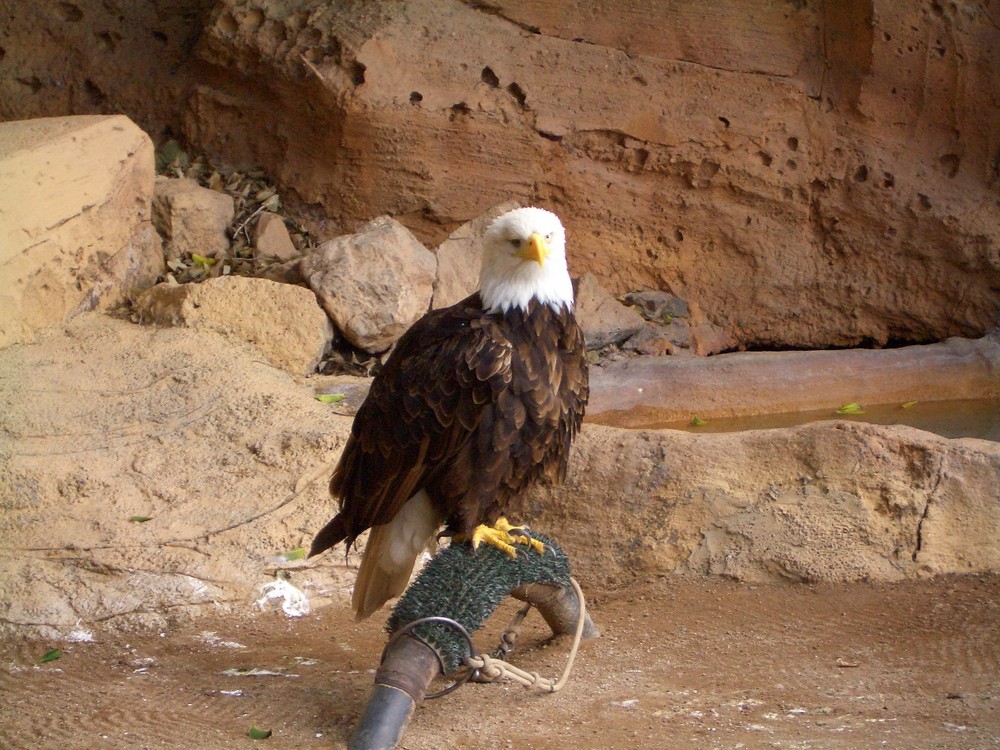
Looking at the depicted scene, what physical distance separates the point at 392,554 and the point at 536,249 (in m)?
1.02

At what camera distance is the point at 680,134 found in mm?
6664

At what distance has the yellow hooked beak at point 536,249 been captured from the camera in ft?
10.1

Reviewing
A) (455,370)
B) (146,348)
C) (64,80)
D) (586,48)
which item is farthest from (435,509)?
(64,80)

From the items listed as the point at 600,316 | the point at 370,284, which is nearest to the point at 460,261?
the point at 370,284

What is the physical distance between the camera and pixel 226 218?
6.20 meters

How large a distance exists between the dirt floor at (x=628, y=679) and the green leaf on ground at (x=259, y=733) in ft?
0.06

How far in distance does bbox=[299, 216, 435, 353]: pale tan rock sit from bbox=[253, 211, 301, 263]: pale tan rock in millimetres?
571

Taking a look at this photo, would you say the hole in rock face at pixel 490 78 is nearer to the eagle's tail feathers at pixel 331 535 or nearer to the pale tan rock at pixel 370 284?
the pale tan rock at pixel 370 284

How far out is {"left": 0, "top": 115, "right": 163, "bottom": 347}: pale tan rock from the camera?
4.60 metres

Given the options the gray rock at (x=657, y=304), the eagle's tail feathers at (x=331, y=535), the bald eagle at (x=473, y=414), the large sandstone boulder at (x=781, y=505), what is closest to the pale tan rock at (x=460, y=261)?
the gray rock at (x=657, y=304)

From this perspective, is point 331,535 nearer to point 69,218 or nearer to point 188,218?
point 69,218

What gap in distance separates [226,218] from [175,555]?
298 cm

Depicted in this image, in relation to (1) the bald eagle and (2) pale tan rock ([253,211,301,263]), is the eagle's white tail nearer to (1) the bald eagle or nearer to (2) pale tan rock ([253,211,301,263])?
(1) the bald eagle

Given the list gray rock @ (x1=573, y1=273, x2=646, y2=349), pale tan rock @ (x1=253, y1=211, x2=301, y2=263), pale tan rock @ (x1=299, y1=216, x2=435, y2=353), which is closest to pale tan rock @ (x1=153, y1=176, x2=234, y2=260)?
pale tan rock @ (x1=253, y1=211, x2=301, y2=263)
